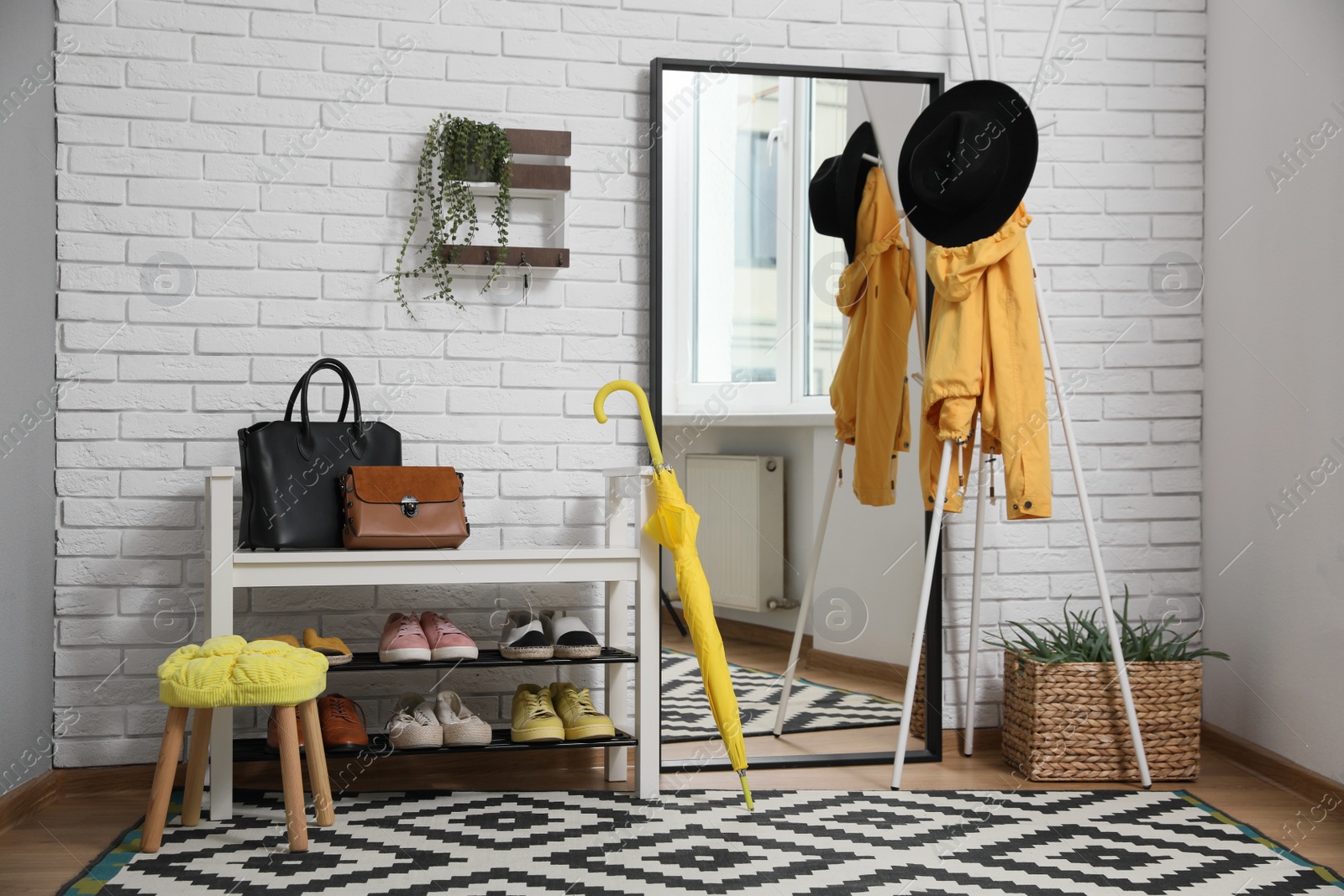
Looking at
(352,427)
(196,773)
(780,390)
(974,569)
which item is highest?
(780,390)

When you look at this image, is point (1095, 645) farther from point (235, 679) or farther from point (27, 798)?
point (27, 798)

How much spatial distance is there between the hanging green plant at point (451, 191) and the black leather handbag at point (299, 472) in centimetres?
34

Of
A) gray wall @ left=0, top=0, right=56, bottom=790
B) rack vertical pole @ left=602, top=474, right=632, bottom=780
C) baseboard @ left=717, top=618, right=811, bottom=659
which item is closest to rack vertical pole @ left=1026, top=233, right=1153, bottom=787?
baseboard @ left=717, top=618, right=811, bottom=659

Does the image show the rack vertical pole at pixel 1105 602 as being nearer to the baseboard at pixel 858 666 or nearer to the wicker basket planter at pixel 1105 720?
the wicker basket planter at pixel 1105 720

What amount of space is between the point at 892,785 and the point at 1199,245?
5.35 ft

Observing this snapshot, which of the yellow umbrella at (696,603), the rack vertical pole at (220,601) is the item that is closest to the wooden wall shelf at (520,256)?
the yellow umbrella at (696,603)

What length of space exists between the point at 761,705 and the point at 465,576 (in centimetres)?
85

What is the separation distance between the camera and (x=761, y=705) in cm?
260

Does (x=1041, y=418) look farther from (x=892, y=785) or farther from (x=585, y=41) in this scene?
(x=585, y=41)

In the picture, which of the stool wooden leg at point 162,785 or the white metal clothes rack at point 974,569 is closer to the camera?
the stool wooden leg at point 162,785

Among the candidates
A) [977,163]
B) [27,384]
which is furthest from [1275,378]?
[27,384]

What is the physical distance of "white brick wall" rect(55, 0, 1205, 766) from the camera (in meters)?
2.37

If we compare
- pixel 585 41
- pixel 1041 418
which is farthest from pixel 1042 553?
pixel 585 41

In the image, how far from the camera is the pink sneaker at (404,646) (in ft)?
7.08
